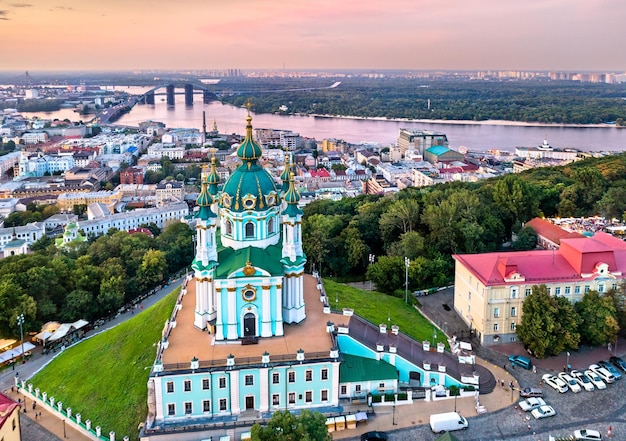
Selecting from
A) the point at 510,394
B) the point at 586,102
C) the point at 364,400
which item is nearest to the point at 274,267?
the point at 364,400

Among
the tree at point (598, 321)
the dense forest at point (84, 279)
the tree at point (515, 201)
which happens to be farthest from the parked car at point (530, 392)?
the dense forest at point (84, 279)

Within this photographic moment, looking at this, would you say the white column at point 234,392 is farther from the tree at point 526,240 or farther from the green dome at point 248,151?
the tree at point 526,240

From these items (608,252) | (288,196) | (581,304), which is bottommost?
(581,304)

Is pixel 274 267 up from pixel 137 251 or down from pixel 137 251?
up

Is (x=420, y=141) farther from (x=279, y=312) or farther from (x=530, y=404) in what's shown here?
(x=530, y=404)

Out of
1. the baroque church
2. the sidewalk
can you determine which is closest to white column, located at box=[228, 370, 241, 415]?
the baroque church

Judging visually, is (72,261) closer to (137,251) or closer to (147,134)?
(137,251)
